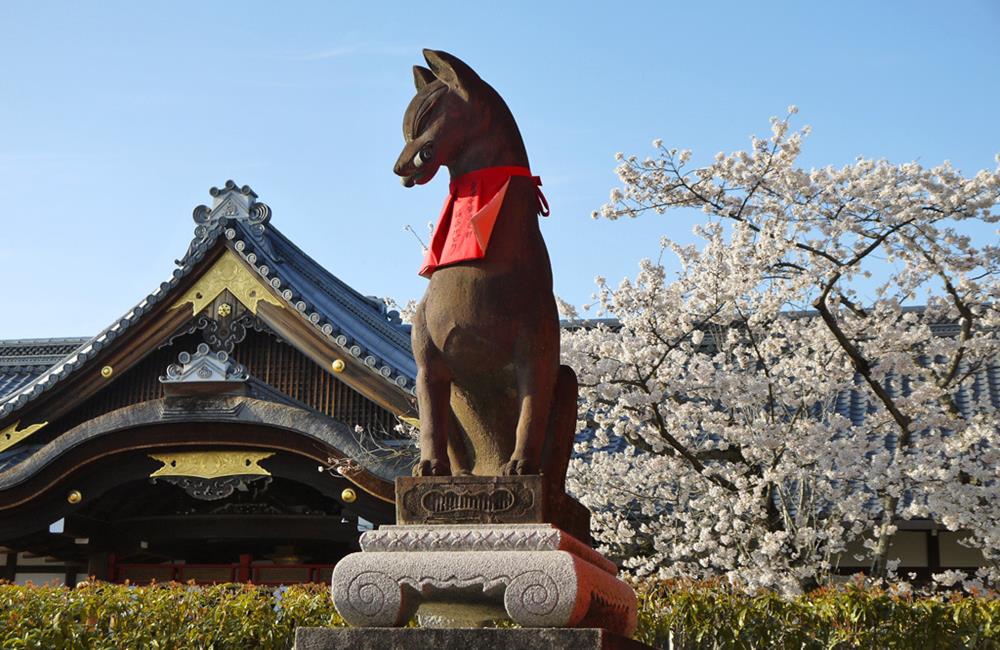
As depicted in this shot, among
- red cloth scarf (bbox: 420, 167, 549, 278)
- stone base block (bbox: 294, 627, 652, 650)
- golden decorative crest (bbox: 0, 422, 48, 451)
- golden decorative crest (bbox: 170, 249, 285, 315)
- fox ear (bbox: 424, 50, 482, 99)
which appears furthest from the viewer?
golden decorative crest (bbox: 0, 422, 48, 451)

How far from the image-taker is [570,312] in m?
12.6

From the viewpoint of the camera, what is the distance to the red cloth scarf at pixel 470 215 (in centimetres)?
504

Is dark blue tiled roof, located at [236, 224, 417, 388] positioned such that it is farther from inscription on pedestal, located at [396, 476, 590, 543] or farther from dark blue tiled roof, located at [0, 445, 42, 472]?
inscription on pedestal, located at [396, 476, 590, 543]

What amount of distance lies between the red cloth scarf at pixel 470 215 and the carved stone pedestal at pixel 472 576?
1.17 m

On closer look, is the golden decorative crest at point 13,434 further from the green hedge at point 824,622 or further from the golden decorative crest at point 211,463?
the green hedge at point 824,622

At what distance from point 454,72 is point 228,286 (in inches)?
291

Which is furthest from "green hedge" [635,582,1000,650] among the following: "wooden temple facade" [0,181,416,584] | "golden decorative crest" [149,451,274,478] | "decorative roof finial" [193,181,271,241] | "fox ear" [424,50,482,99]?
"decorative roof finial" [193,181,271,241]

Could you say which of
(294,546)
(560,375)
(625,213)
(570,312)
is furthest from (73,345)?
(560,375)

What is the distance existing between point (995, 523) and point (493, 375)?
260 inches

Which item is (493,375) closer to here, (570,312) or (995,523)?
(995,523)

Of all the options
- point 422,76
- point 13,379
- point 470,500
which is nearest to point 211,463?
point 422,76

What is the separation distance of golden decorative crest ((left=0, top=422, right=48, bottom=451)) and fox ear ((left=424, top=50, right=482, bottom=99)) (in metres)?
8.49

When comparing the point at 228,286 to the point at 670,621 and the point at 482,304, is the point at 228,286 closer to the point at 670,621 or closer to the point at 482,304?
the point at 670,621

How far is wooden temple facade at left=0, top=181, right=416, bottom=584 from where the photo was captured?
442 inches
